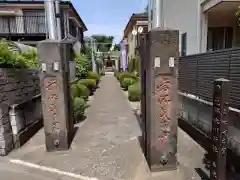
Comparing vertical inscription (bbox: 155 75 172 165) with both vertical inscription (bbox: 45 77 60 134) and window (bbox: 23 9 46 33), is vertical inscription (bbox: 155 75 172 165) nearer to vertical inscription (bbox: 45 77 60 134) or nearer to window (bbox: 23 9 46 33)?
vertical inscription (bbox: 45 77 60 134)

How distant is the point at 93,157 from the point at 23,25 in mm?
16693

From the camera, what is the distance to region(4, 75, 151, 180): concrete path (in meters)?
4.23

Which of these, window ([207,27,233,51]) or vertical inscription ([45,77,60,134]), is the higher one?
window ([207,27,233,51])

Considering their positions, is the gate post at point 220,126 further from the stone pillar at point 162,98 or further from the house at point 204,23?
the house at point 204,23

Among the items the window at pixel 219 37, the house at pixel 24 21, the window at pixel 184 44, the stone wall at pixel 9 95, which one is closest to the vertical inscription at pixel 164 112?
the stone wall at pixel 9 95

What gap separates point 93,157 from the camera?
498 centimetres

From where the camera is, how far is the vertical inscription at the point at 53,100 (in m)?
5.19

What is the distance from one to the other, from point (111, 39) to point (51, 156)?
74.3 metres

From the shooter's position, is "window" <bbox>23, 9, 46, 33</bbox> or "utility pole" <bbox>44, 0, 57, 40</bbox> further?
"window" <bbox>23, 9, 46, 33</bbox>

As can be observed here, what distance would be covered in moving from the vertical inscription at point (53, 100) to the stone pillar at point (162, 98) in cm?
226

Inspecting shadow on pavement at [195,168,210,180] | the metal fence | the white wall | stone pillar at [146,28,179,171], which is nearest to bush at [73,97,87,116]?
the metal fence

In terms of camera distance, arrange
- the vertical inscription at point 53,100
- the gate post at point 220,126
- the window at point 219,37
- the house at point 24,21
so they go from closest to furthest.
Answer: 1. the gate post at point 220,126
2. the vertical inscription at point 53,100
3. the window at point 219,37
4. the house at point 24,21

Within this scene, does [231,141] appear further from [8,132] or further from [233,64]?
[8,132]

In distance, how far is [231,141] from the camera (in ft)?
14.4
